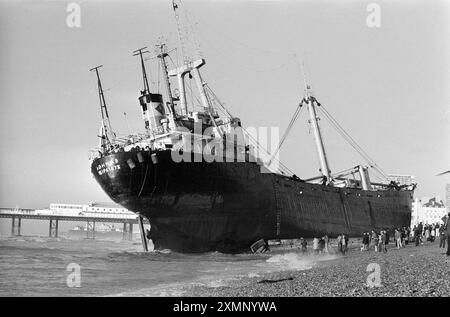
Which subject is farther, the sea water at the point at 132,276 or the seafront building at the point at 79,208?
the seafront building at the point at 79,208

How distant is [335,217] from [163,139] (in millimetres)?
20324

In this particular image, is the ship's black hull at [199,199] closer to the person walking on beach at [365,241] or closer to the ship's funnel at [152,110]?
the ship's funnel at [152,110]

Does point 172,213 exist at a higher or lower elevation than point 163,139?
lower

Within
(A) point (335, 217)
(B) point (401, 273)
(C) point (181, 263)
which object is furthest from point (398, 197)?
(B) point (401, 273)

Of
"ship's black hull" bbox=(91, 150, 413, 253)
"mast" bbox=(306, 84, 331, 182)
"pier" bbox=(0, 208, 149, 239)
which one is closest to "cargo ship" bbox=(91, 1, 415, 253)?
"ship's black hull" bbox=(91, 150, 413, 253)

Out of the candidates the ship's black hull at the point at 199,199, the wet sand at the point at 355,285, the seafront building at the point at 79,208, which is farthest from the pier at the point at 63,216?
the wet sand at the point at 355,285

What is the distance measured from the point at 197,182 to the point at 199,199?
3.95 feet

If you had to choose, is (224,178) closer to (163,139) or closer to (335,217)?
(163,139)

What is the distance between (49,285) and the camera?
15859 millimetres

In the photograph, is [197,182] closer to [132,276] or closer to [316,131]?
[132,276]

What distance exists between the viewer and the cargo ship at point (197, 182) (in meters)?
28.8

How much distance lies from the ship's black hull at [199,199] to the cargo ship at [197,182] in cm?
6
